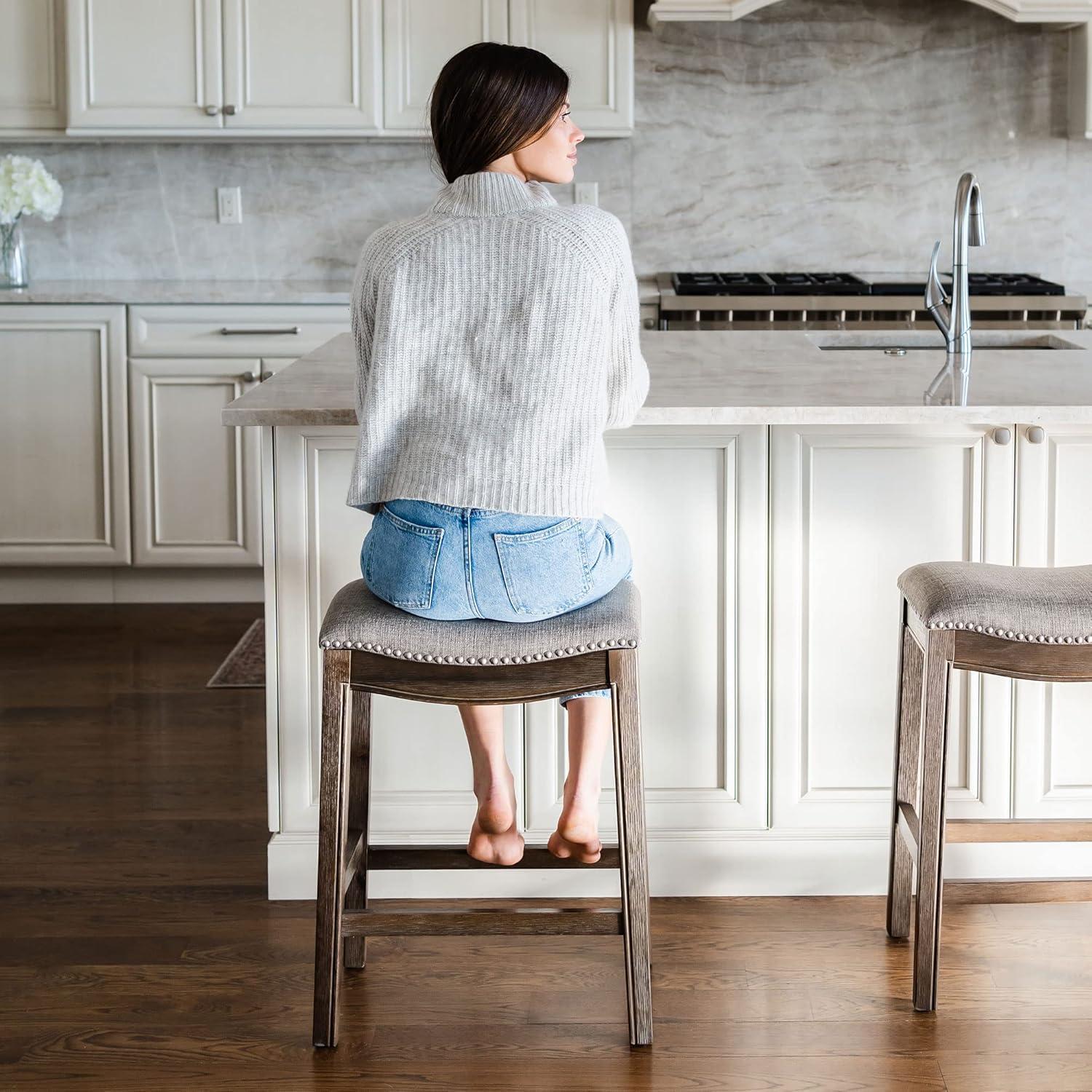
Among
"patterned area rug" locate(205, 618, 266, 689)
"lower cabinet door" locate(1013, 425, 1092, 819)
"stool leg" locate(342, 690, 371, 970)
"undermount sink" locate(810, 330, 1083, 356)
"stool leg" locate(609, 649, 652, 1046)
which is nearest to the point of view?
"stool leg" locate(609, 649, 652, 1046)

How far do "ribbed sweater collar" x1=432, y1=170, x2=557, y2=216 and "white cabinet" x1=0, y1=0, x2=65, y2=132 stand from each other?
9.71 feet

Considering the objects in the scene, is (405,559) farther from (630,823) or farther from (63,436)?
(63,436)

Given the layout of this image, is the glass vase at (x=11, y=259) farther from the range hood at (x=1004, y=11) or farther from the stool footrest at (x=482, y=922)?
the stool footrest at (x=482, y=922)

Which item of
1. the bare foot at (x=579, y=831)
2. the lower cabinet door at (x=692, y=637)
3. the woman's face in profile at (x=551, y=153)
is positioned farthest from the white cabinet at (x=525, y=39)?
the bare foot at (x=579, y=831)

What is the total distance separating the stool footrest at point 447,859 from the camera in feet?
6.42

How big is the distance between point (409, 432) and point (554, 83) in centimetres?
46

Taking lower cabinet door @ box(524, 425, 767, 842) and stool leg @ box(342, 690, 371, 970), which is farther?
lower cabinet door @ box(524, 425, 767, 842)

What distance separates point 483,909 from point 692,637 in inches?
23.8

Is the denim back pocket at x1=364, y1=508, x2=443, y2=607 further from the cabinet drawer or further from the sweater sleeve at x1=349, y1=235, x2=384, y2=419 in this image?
the cabinet drawer

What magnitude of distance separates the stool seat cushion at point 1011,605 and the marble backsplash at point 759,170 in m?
2.83

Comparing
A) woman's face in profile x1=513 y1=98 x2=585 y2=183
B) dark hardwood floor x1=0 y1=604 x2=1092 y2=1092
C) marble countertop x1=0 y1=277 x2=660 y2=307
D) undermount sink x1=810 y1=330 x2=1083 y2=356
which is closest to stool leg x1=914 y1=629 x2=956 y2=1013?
dark hardwood floor x1=0 y1=604 x2=1092 y2=1092

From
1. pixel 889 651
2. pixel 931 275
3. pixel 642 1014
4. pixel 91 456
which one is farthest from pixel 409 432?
pixel 91 456

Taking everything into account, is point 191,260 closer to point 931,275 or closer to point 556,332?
point 931,275

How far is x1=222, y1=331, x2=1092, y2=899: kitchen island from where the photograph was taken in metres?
2.19
